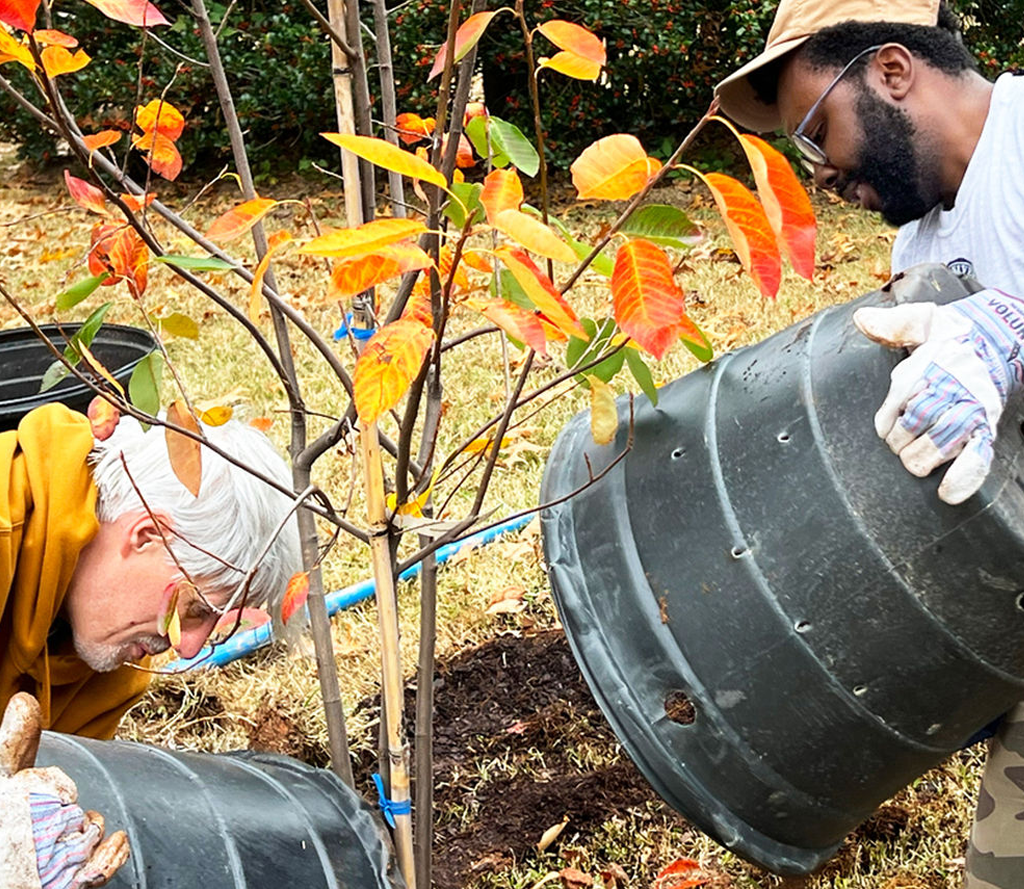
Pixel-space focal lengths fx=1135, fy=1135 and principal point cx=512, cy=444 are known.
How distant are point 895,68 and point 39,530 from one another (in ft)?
4.54

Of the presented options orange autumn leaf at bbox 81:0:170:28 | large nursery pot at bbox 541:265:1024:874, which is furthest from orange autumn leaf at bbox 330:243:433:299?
large nursery pot at bbox 541:265:1024:874

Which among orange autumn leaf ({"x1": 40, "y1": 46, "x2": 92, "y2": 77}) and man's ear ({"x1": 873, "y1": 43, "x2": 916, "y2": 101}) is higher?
orange autumn leaf ({"x1": 40, "y1": 46, "x2": 92, "y2": 77})

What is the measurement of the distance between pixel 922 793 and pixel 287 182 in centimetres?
604

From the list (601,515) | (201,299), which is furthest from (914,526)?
(201,299)

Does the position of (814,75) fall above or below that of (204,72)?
above

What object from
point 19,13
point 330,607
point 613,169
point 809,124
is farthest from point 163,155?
point 330,607

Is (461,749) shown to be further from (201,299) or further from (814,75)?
(201,299)

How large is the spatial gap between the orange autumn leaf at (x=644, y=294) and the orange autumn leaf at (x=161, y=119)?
28.7 inches

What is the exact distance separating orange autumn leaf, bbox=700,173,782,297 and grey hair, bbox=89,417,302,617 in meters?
0.87

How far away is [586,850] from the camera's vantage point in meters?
2.06

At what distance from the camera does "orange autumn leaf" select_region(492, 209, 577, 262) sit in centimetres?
77

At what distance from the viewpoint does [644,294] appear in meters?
0.89

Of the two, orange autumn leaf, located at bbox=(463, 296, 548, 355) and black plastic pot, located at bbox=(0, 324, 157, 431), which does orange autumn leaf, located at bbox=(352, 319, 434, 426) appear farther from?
black plastic pot, located at bbox=(0, 324, 157, 431)

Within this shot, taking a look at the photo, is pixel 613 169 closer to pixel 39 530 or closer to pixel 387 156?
pixel 387 156
